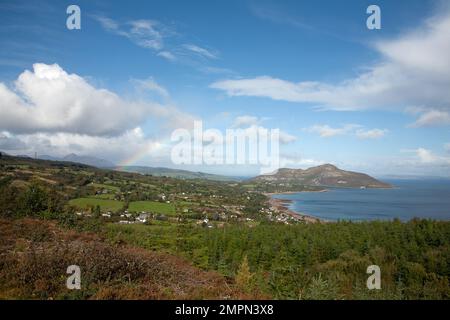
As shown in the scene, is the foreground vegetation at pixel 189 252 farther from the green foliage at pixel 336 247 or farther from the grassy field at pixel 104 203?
the grassy field at pixel 104 203

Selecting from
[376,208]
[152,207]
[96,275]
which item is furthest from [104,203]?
[376,208]

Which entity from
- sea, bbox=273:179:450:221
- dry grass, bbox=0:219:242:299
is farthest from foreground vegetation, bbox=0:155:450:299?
sea, bbox=273:179:450:221

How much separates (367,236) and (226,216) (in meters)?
35.2

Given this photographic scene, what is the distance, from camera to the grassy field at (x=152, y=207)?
189 ft

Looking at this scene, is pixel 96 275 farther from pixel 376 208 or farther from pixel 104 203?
pixel 376 208

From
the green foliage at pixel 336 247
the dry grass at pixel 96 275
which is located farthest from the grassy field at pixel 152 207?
the dry grass at pixel 96 275

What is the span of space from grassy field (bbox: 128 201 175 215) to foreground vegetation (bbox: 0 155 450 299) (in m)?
0.26

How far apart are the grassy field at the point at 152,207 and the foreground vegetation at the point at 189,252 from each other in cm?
26

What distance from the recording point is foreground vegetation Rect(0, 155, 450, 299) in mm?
5316

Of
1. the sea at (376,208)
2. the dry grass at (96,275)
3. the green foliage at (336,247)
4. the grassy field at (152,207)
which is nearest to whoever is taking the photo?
the dry grass at (96,275)

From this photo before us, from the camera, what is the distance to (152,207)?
201 feet

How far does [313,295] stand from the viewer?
5191mm
